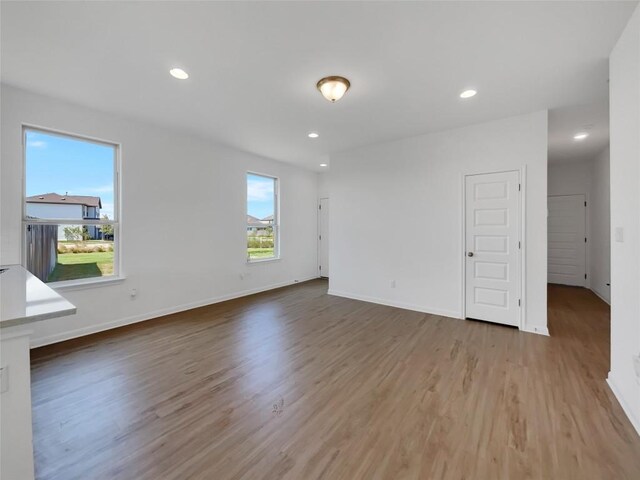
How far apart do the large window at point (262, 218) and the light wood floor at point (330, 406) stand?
243 cm

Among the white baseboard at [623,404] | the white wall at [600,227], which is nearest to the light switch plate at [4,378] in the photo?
the white baseboard at [623,404]

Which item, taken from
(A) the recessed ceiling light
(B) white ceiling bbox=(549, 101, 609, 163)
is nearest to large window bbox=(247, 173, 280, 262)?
(A) the recessed ceiling light

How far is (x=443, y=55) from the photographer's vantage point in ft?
7.52

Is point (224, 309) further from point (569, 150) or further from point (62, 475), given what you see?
point (569, 150)

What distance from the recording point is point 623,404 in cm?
199

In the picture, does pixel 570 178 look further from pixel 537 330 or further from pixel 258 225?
pixel 258 225

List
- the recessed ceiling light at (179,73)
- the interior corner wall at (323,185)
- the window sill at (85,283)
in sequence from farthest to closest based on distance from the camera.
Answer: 1. the interior corner wall at (323,185)
2. the window sill at (85,283)
3. the recessed ceiling light at (179,73)

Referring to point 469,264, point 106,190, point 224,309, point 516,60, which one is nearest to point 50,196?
point 106,190

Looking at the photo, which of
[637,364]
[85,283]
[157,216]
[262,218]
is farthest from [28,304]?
[262,218]

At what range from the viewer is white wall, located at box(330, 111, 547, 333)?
339cm

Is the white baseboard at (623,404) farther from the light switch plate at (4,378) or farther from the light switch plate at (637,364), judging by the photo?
the light switch plate at (4,378)

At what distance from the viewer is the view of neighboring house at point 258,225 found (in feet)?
18.2

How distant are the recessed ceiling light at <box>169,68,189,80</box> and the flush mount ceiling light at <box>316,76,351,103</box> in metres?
1.29

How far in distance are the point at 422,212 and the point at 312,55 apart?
9.30 feet
